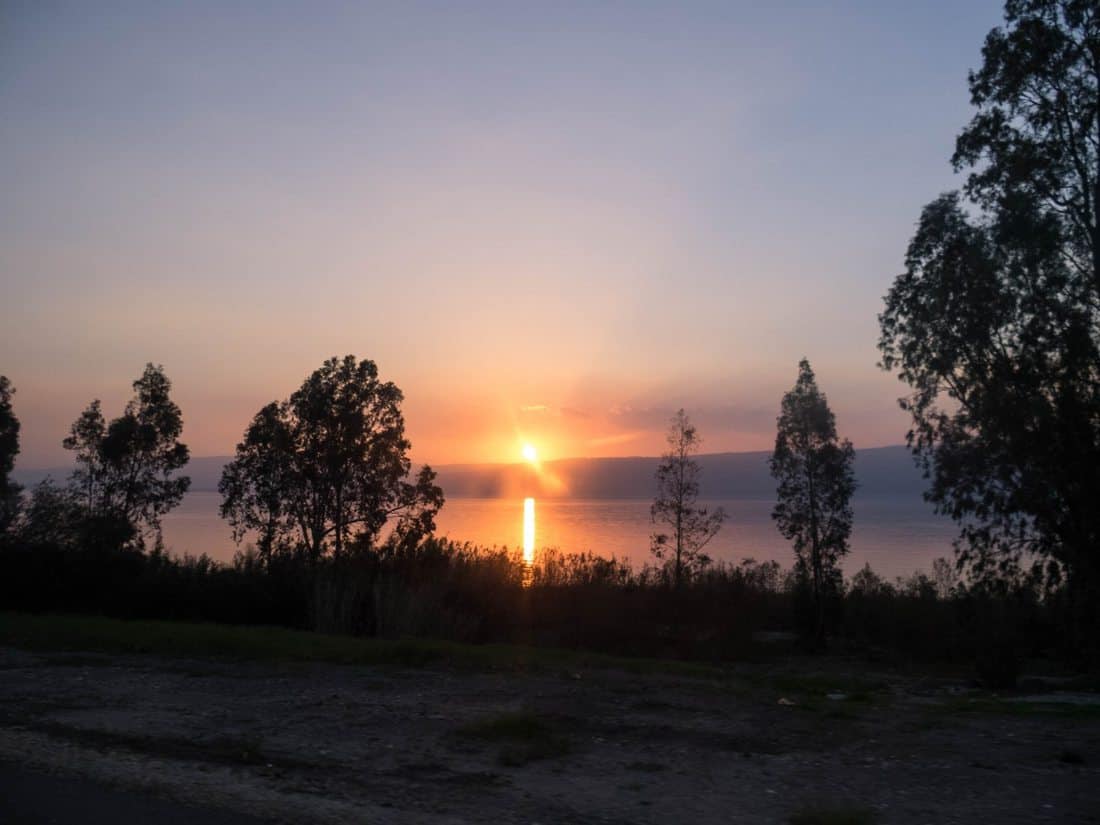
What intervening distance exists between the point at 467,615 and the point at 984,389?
13.6m

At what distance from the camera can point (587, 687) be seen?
12211mm

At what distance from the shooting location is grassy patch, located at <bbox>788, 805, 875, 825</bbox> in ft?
20.5

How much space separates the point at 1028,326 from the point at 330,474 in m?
17.8

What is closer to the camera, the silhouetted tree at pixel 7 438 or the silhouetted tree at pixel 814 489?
the silhouetted tree at pixel 814 489

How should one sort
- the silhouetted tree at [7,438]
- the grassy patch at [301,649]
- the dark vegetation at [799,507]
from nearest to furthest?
the grassy patch at [301,649], the dark vegetation at [799,507], the silhouetted tree at [7,438]

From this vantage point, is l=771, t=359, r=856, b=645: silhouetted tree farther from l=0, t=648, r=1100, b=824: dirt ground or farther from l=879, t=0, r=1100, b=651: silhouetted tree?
l=0, t=648, r=1100, b=824: dirt ground

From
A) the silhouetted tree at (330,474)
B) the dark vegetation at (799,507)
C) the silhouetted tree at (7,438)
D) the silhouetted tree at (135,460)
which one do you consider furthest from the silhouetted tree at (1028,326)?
the silhouetted tree at (7,438)

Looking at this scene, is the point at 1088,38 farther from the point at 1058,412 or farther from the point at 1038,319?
the point at 1058,412

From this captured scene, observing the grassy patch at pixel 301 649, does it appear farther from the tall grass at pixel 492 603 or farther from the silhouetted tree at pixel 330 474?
the silhouetted tree at pixel 330 474

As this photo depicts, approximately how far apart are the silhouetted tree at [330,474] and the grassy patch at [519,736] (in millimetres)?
14686

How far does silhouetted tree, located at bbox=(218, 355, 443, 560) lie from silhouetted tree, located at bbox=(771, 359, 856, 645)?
1114 cm

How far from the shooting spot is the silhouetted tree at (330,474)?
78.6ft

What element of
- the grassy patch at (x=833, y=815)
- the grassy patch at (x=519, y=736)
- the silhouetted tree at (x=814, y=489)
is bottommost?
the grassy patch at (x=833, y=815)

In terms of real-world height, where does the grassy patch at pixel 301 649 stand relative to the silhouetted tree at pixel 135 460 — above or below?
below
